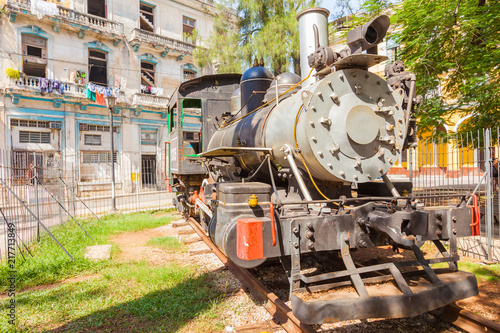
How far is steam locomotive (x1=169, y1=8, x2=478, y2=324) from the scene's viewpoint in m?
2.59

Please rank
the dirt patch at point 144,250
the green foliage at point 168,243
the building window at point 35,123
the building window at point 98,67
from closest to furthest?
the dirt patch at point 144,250 → the green foliage at point 168,243 → the building window at point 35,123 → the building window at point 98,67

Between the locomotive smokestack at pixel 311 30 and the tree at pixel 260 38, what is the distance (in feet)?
27.1

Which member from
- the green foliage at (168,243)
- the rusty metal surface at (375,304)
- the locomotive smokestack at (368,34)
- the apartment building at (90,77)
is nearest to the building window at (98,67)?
the apartment building at (90,77)

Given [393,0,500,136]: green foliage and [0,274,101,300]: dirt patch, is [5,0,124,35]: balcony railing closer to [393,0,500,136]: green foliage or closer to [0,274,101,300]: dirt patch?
[393,0,500,136]: green foliage

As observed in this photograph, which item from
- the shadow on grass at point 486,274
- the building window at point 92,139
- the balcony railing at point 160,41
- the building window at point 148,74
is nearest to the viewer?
the shadow on grass at point 486,274

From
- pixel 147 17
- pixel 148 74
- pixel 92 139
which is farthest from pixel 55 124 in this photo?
pixel 147 17

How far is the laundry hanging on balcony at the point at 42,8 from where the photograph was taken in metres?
14.3

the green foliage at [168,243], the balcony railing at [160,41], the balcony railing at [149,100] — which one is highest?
the balcony railing at [160,41]

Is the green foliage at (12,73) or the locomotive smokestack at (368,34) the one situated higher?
the green foliage at (12,73)

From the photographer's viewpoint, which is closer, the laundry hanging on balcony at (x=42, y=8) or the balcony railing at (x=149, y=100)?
the laundry hanging on balcony at (x=42, y=8)

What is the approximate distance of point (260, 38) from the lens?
1249cm

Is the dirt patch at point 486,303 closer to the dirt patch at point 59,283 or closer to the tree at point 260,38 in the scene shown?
the dirt patch at point 59,283

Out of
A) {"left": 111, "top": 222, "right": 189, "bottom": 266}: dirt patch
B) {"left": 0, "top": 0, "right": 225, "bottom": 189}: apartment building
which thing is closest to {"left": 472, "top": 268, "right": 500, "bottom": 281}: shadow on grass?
{"left": 111, "top": 222, "right": 189, "bottom": 266}: dirt patch

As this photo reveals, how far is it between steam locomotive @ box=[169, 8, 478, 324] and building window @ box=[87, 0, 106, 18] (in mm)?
16784
